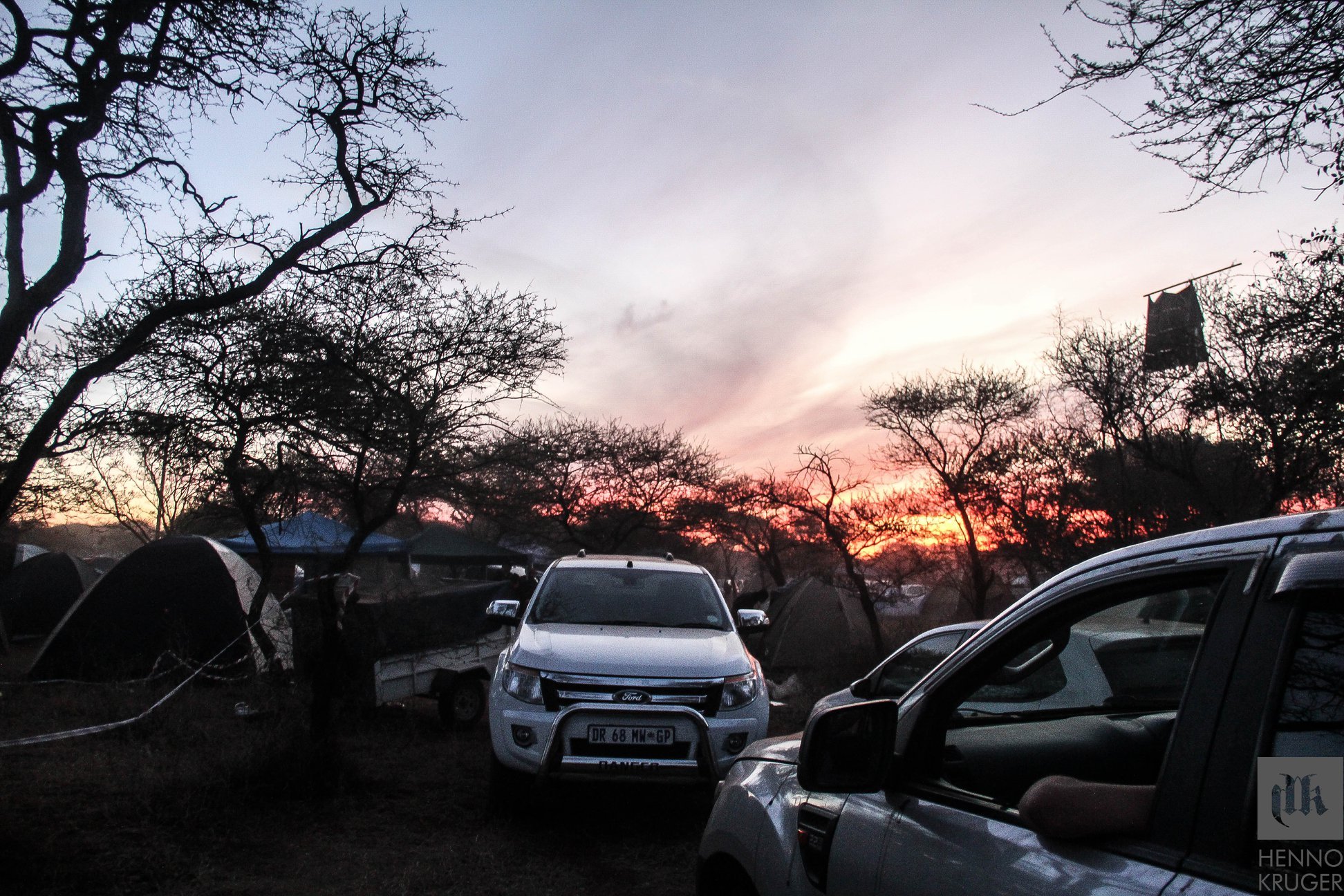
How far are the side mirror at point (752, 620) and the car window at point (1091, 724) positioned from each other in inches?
179

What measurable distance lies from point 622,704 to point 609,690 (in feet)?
0.47

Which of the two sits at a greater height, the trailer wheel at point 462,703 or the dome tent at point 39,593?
the dome tent at point 39,593

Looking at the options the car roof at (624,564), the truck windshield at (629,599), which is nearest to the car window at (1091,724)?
the truck windshield at (629,599)

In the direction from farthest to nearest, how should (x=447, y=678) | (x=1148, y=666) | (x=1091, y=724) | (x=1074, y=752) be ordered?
(x=447, y=678) < (x=1148, y=666) < (x=1091, y=724) < (x=1074, y=752)

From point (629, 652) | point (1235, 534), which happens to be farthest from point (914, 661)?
point (1235, 534)

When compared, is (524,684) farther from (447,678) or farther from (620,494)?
(620,494)

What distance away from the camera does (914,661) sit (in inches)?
313

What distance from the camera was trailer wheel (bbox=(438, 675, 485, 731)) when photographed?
10.4m

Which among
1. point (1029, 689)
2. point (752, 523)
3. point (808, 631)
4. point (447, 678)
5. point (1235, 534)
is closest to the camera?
point (1235, 534)

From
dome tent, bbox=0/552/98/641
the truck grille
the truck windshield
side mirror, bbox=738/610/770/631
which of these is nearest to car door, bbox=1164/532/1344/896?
the truck grille

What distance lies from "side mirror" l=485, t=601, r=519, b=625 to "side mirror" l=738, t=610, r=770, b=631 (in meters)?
1.87

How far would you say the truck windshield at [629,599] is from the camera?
728 cm

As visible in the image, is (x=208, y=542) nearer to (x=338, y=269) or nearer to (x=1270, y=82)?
(x=338, y=269)

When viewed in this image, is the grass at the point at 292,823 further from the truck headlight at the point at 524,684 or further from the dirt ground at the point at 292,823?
the truck headlight at the point at 524,684
